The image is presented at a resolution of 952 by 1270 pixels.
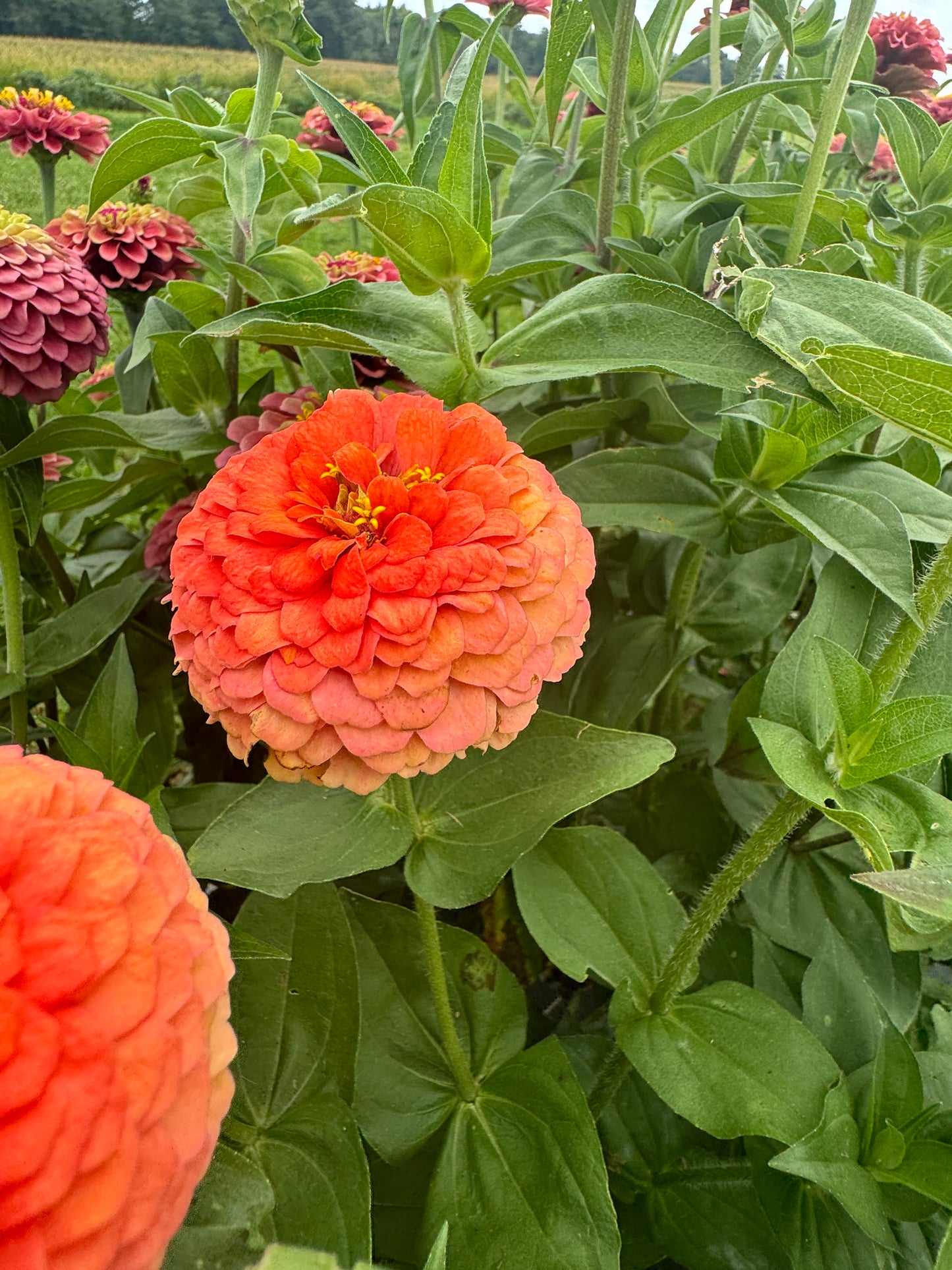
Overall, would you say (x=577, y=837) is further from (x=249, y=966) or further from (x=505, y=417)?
(x=505, y=417)

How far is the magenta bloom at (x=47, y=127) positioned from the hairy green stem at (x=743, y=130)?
61cm

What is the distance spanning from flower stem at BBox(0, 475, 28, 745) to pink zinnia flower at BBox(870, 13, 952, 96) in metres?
1.03

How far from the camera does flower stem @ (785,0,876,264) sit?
0.50 metres

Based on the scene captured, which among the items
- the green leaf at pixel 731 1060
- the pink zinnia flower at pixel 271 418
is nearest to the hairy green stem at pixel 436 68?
the pink zinnia flower at pixel 271 418

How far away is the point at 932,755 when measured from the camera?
15.3 inches

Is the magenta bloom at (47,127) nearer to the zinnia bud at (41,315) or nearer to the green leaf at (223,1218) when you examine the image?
the zinnia bud at (41,315)

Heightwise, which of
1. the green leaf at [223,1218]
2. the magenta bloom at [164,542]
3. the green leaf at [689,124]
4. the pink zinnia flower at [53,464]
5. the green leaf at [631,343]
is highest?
the green leaf at [689,124]

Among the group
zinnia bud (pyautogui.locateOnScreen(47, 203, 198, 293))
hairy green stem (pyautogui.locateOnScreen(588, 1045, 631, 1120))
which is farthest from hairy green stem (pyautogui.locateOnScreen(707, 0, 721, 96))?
hairy green stem (pyautogui.locateOnScreen(588, 1045, 631, 1120))

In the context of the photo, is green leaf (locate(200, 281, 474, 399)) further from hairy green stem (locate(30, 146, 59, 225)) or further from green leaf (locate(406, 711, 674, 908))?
hairy green stem (locate(30, 146, 59, 225))

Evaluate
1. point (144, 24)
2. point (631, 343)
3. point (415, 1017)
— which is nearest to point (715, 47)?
point (631, 343)

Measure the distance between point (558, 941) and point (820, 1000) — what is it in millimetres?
166

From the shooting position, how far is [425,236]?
0.41 m

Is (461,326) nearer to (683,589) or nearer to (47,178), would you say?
(683,589)

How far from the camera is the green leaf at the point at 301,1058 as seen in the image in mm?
434
